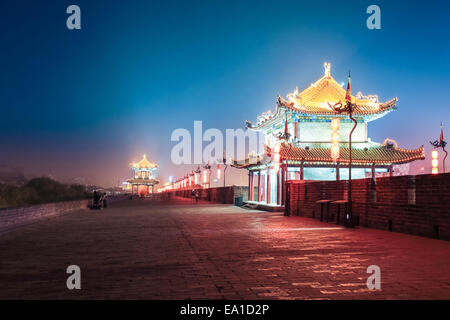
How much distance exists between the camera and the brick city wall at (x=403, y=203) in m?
9.04

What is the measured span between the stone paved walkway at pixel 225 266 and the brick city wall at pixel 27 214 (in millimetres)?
1778

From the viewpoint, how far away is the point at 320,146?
26.9 meters

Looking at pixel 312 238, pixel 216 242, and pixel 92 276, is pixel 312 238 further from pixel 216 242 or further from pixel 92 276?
pixel 92 276

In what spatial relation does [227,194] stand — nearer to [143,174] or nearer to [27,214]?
[27,214]

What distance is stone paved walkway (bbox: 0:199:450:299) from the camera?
4336mm

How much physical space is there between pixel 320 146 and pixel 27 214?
20104 millimetres

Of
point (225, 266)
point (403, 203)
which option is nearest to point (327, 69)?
point (403, 203)

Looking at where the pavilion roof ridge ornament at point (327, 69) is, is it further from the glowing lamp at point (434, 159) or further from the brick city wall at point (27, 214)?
the brick city wall at point (27, 214)

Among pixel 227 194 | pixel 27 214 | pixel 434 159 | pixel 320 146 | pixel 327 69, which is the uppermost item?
pixel 327 69

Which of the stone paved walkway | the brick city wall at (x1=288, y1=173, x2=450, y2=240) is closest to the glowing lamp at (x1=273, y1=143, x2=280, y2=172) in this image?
the brick city wall at (x1=288, y1=173, x2=450, y2=240)

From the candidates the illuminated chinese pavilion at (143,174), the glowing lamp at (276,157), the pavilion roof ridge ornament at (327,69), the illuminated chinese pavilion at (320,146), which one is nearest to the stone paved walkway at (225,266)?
the glowing lamp at (276,157)

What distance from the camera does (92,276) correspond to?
5184 mm

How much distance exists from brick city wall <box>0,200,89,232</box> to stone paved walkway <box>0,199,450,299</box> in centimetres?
178
